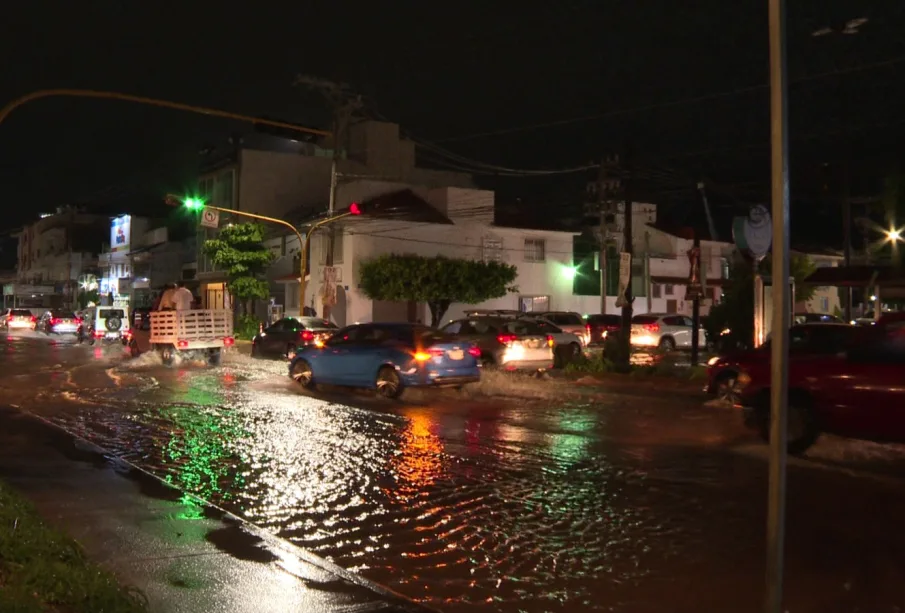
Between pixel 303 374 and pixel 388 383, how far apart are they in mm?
2739

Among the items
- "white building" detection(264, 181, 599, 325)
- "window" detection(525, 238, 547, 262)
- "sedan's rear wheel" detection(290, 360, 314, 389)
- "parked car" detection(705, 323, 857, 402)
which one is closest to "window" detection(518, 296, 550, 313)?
"white building" detection(264, 181, 599, 325)

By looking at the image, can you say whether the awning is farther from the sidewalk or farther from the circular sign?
the sidewalk

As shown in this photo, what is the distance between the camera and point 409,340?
17953mm

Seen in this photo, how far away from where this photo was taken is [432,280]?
4266 cm

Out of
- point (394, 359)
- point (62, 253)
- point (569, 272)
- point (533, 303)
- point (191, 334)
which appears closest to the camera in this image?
point (394, 359)

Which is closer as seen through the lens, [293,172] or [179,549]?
[179,549]

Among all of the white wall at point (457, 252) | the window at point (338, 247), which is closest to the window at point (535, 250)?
the white wall at point (457, 252)

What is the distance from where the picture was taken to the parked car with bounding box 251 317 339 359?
2838 cm

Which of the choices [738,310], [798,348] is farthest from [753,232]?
[738,310]

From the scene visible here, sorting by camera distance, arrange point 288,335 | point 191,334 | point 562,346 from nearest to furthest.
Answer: point 562,346, point 191,334, point 288,335

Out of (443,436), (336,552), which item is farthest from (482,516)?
(443,436)

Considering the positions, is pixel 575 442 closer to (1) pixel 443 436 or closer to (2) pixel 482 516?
(1) pixel 443 436

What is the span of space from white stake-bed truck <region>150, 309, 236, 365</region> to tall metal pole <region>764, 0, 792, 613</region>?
23.6 m

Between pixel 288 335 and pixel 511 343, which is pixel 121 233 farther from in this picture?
pixel 511 343
